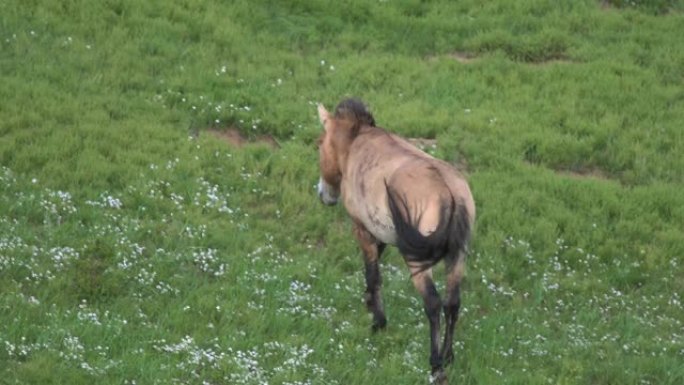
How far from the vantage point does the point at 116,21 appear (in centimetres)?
1650

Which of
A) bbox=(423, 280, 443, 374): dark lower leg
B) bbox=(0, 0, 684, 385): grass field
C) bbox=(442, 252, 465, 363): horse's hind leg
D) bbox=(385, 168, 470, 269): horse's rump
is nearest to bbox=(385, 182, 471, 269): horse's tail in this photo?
bbox=(385, 168, 470, 269): horse's rump

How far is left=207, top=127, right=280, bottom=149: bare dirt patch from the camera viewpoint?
14.7 metres

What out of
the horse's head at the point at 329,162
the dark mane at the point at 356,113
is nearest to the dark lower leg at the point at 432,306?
the horse's head at the point at 329,162

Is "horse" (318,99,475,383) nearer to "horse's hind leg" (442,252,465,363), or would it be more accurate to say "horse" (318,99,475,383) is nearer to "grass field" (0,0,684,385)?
"horse's hind leg" (442,252,465,363)

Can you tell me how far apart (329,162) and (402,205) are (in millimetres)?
2086

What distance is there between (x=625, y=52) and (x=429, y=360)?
8499 millimetres

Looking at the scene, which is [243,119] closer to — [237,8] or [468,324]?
[237,8]

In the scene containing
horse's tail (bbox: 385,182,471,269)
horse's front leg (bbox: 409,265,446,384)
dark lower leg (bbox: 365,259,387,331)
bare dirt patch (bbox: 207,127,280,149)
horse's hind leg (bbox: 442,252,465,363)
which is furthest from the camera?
bare dirt patch (bbox: 207,127,280,149)

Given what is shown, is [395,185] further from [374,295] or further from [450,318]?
[374,295]

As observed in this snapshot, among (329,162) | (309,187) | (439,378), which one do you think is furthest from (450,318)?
(309,187)

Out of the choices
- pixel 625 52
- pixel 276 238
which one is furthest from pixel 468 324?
pixel 625 52

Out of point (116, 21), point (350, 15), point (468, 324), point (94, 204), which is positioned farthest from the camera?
point (350, 15)

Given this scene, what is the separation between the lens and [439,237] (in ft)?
31.3

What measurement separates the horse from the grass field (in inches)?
19.5
